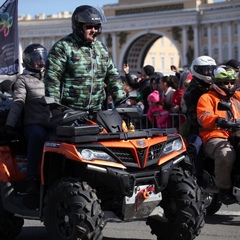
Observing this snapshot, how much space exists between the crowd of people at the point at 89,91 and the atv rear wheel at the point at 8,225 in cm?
42

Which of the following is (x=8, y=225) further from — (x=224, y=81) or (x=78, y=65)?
(x=224, y=81)

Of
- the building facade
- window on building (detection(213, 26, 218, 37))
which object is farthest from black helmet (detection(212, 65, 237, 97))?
window on building (detection(213, 26, 218, 37))

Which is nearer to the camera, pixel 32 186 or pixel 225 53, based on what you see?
pixel 32 186

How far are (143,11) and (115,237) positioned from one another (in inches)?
4142

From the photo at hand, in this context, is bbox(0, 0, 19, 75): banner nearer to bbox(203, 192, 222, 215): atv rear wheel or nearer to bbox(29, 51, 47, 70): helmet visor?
bbox(203, 192, 222, 215): atv rear wheel

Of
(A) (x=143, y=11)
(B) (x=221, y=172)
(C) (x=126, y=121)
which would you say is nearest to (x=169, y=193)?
(C) (x=126, y=121)

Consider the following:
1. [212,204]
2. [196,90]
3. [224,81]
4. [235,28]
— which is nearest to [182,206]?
[224,81]

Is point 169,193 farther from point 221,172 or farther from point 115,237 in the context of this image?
point 221,172

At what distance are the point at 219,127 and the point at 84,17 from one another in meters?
1.98

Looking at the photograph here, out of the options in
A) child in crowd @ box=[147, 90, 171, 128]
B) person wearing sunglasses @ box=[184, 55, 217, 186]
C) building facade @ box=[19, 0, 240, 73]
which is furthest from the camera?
building facade @ box=[19, 0, 240, 73]

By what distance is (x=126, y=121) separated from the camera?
687 centimetres

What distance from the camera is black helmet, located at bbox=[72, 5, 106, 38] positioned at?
6.77 m

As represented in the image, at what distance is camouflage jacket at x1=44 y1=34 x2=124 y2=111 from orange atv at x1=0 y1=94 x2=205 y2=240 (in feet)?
1.19

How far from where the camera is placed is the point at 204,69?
352 inches
